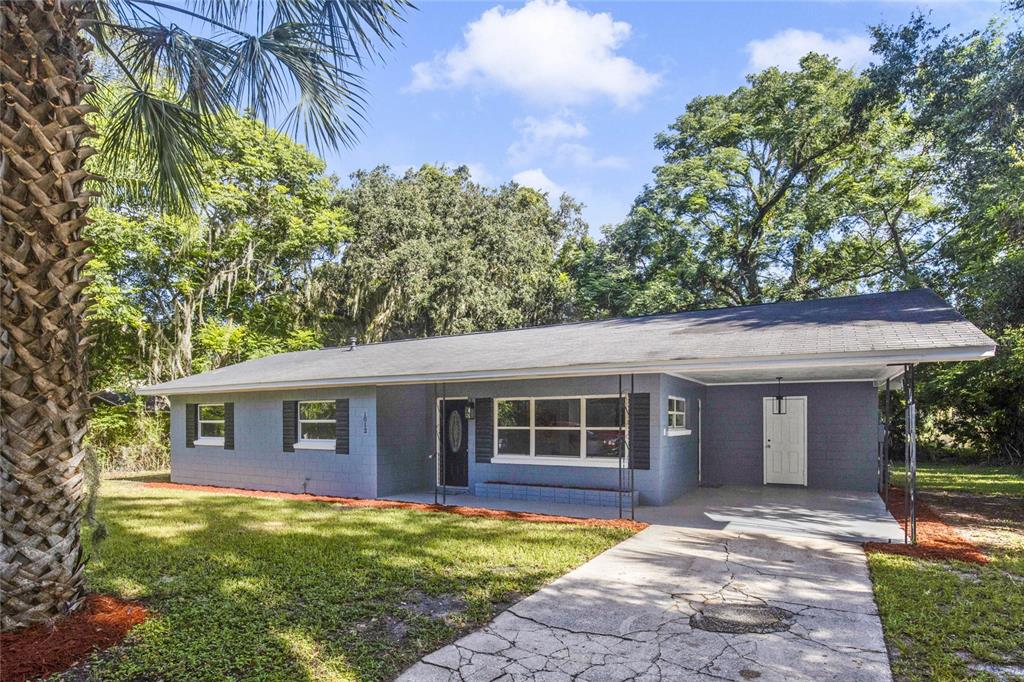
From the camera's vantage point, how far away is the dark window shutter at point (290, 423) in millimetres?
13266

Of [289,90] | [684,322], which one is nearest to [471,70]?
[684,322]

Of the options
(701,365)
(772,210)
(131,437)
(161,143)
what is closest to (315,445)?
(701,365)

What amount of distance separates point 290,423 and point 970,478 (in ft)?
52.4

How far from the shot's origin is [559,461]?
1106 centimetres

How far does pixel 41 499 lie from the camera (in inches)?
168

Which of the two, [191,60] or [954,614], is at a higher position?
[191,60]

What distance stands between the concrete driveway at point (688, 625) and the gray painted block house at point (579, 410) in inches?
100

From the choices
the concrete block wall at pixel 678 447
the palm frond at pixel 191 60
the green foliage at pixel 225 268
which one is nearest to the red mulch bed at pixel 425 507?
the concrete block wall at pixel 678 447

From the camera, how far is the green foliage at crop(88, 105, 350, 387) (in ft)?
67.9

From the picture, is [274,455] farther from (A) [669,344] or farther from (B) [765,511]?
(B) [765,511]

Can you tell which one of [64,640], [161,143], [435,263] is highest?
[435,263]

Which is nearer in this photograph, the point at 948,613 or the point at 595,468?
the point at 948,613

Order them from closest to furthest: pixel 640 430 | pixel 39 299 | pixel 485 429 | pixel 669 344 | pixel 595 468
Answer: pixel 39 299
pixel 669 344
pixel 640 430
pixel 595 468
pixel 485 429

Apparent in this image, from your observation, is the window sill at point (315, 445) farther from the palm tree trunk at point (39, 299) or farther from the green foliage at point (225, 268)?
the green foliage at point (225, 268)
